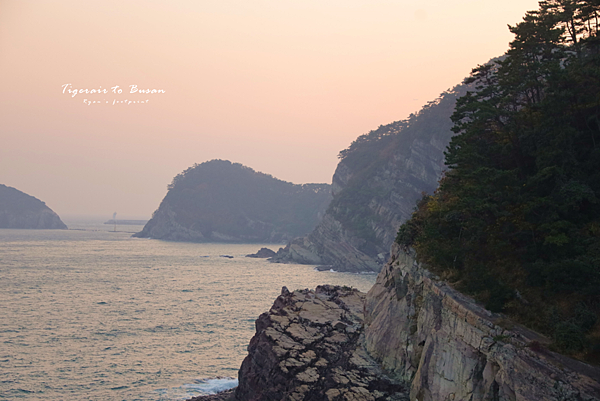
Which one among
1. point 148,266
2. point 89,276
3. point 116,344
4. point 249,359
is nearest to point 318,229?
point 148,266

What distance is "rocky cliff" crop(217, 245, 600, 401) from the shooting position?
53.3 ft

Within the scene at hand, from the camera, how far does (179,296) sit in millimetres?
70938

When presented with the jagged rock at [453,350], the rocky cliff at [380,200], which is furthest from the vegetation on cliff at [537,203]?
the rocky cliff at [380,200]

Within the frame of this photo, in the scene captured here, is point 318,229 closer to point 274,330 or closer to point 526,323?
point 274,330

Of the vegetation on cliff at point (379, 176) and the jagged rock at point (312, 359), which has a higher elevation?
the vegetation on cliff at point (379, 176)

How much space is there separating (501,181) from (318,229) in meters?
119

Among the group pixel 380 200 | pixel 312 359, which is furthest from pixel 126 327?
pixel 380 200

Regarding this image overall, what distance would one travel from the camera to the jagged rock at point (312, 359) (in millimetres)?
26328

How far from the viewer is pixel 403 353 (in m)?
26.9

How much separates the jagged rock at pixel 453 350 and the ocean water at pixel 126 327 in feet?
50.0

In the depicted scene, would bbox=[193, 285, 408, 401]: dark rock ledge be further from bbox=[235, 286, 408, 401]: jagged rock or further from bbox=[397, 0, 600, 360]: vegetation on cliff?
bbox=[397, 0, 600, 360]: vegetation on cliff

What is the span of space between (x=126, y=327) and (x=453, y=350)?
41716 millimetres

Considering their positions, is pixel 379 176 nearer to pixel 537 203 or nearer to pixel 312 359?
pixel 312 359

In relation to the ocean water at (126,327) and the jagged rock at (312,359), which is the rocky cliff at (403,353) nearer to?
the jagged rock at (312,359)
